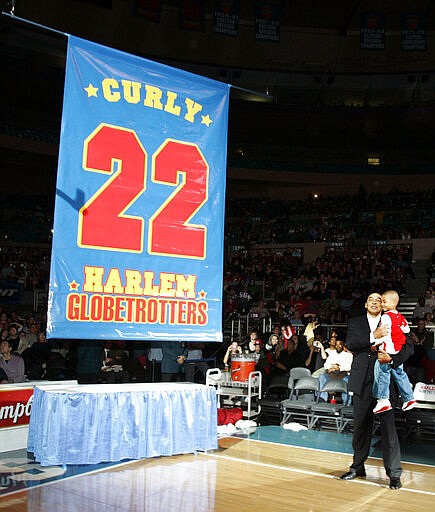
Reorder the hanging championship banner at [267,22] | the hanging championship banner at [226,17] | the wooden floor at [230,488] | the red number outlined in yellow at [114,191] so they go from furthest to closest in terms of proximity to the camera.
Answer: the hanging championship banner at [267,22] < the hanging championship banner at [226,17] < the red number outlined in yellow at [114,191] < the wooden floor at [230,488]

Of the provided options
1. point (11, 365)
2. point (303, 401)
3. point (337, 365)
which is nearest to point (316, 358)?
point (337, 365)

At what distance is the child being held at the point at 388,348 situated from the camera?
6.38 metres

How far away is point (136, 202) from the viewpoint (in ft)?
23.3

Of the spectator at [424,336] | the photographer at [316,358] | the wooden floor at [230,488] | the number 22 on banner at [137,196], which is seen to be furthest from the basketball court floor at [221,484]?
the spectator at [424,336]

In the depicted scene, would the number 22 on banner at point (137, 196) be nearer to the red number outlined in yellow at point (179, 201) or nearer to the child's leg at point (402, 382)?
the red number outlined in yellow at point (179, 201)

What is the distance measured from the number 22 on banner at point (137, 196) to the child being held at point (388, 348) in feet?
7.82

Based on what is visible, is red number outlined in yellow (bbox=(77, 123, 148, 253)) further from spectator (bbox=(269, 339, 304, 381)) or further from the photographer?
spectator (bbox=(269, 339, 304, 381))

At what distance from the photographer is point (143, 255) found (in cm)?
717

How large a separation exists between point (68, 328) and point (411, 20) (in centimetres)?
2491

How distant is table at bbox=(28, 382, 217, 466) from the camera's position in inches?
267

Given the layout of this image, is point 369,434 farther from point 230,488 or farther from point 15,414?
point 15,414

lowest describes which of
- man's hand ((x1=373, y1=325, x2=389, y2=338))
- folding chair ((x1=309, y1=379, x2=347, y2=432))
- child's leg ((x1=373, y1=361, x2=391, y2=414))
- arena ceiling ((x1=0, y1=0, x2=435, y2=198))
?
folding chair ((x1=309, y1=379, x2=347, y2=432))

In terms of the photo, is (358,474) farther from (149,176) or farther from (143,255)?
(149,176)

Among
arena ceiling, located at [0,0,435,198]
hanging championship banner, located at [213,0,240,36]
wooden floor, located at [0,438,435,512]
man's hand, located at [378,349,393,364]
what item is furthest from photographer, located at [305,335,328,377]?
arena ceiling, located at [0,0,435,198]
